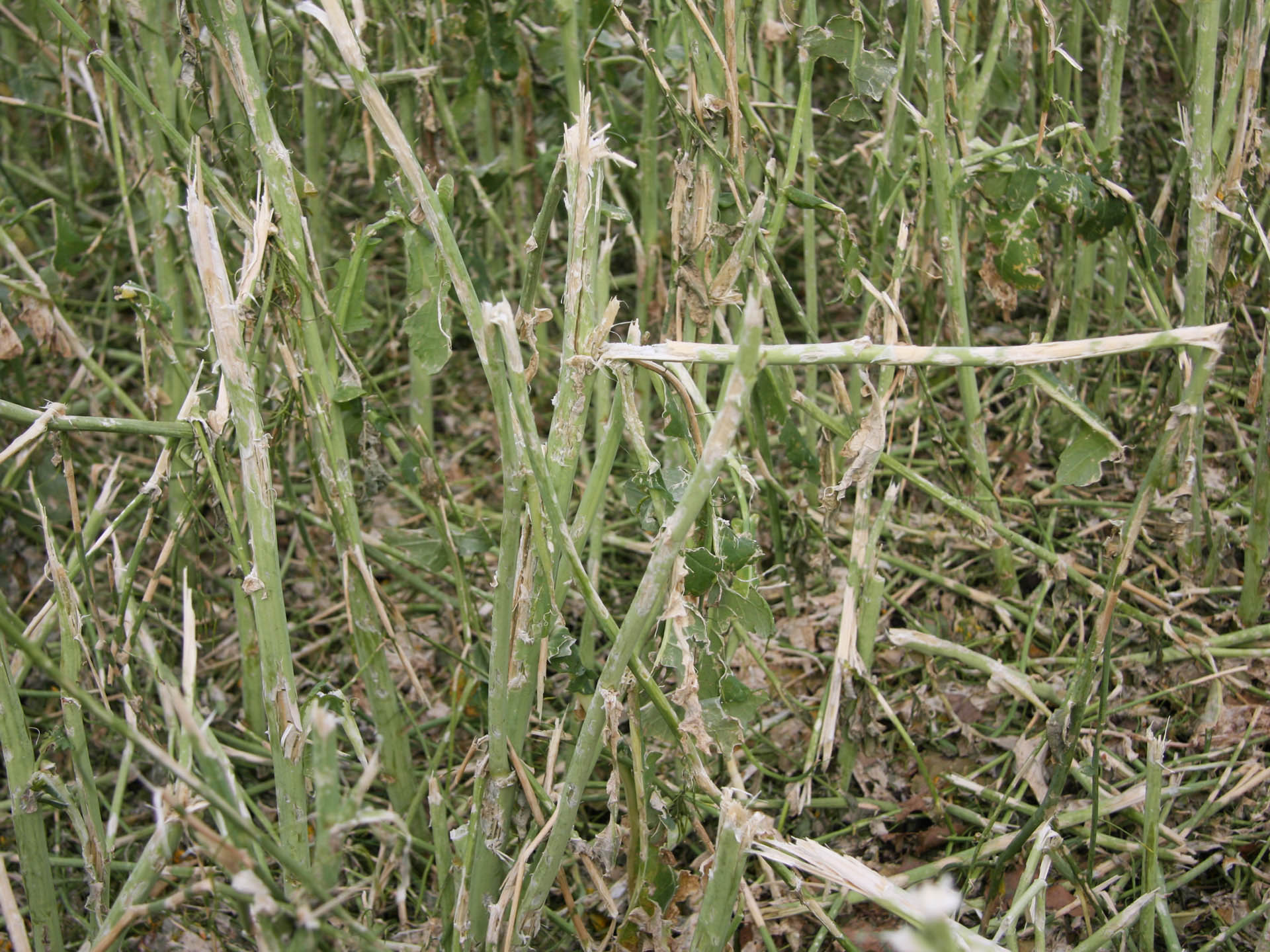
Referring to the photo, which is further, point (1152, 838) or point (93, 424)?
point (1152, 838)

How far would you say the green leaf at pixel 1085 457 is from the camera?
879 mm

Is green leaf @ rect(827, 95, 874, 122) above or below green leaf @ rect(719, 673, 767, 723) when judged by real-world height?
above

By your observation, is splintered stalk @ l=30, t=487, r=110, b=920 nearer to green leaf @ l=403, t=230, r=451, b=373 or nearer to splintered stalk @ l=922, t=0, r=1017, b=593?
green leaf @ l=403, t=230, r=451, b=373

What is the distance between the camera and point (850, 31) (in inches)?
43.2

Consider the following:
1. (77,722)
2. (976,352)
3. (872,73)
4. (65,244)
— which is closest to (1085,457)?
(976,352)

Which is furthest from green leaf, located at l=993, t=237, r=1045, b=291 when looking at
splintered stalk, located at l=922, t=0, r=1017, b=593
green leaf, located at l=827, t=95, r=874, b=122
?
green leaf, located at l=827, t=95, r=874, b=122

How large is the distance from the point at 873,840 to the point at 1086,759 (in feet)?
0.93

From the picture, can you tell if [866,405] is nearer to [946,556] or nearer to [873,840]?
[946,556]

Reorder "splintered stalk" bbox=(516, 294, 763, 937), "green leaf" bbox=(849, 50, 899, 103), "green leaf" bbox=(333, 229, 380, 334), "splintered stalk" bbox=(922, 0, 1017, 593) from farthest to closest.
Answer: "splintered stalk" bbox=(922, 0, 1017, 593), "green leaf" bbox=(849, 50, 899, 103), "green leaf" bbox=(333, 229, 380, 334), "splintered stalk" bbox=(516, 294, 763, 937)

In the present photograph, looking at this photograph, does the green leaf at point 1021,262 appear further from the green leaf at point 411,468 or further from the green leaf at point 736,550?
the green leaf at point 411,468

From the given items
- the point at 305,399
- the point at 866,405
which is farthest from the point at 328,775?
the point at 866,405

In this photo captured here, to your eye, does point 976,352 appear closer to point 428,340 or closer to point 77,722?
point 428,340

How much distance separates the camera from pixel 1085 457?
2.91 feet

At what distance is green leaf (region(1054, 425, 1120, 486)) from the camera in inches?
A: 34.6
